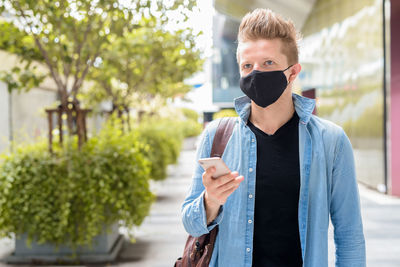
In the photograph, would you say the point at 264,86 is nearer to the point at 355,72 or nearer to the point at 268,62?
the point at 268,62

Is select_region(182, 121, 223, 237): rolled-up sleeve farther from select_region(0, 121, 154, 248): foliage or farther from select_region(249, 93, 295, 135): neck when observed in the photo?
select_region(0, 121, 154, 248): foliage

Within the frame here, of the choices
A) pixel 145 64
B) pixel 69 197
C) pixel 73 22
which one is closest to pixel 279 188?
pixel 69 197

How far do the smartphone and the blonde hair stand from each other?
49cm

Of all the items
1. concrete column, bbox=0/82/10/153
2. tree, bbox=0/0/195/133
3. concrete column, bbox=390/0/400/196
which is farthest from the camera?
concrete column, bbox=0/82/10/153

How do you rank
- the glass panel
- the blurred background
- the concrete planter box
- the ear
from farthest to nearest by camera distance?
1. the glass panel
2. the concrete planter box
3. the blurred background
4. the ear

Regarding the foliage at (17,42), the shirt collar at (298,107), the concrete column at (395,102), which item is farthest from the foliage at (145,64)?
the shirt collar at (298,107)

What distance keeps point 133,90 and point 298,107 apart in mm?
7274

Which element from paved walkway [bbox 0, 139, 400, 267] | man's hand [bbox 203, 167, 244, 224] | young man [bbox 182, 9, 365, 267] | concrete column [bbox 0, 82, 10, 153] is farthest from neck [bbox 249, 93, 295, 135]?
concrete column [bbox 0, 82, 10, 153]

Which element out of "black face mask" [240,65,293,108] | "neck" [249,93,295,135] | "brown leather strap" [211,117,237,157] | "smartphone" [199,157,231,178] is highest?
"black face mask" [240,65,293,108]

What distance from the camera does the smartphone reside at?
1295mm

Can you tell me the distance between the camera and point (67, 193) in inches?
180

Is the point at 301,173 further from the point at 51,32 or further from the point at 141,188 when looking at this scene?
the point at 51,32

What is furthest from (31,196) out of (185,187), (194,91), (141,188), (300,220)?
(194,91)

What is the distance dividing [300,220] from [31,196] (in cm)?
364
